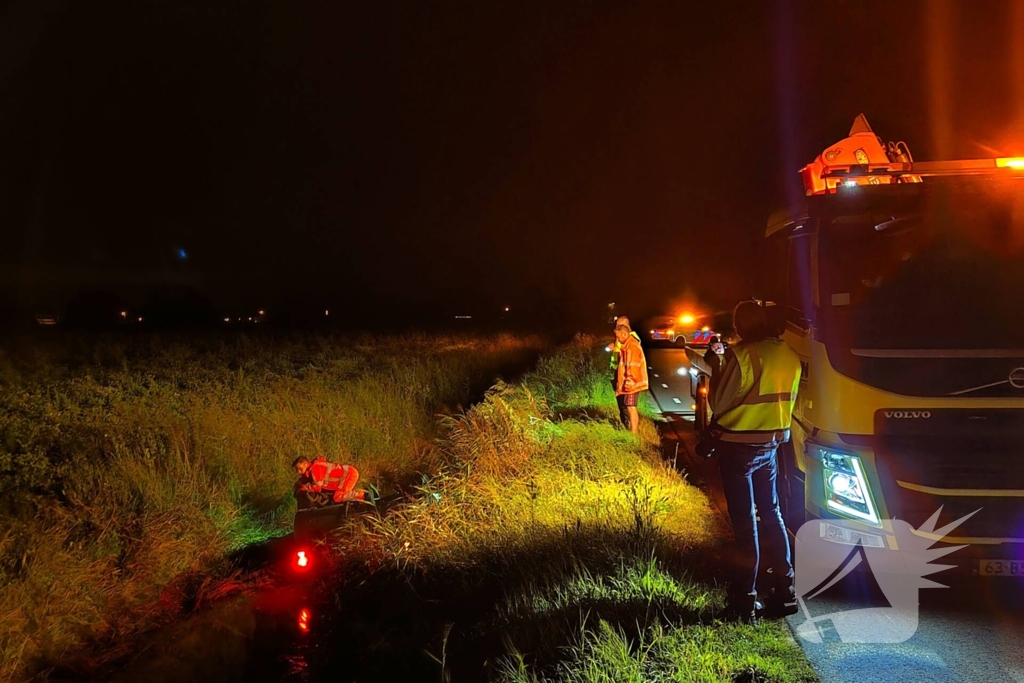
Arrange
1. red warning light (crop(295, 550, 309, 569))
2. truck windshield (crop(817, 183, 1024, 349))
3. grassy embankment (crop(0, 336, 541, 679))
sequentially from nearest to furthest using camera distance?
truck windshield (crop(817, 183, 1024, 349)) < grassy embankment (crop(0, 336, 541, 679)) < red warning light (crop(295, 550, 309, 569))

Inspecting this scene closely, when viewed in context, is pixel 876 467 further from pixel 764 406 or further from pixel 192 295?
pixel 192 295

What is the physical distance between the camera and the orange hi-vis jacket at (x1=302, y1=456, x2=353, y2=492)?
6.25 metres

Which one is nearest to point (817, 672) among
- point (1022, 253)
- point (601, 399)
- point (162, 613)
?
point (1022, 253)

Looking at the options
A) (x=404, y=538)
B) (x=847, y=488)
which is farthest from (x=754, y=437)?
(x=404, y=538)

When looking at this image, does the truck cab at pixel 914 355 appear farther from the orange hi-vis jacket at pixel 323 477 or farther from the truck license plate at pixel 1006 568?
the orange hi-vis jacket at pixel 323 477

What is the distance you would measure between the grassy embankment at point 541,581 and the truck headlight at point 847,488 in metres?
0.80

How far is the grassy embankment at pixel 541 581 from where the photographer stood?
3117 millimetres

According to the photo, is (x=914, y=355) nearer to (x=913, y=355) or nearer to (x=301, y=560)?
(x=913, y=355)

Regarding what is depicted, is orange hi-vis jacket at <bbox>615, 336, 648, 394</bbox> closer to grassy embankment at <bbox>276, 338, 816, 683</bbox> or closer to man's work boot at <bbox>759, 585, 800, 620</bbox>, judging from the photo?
grassy embankment at <bbox>276, 338, 816, 683</bbox>

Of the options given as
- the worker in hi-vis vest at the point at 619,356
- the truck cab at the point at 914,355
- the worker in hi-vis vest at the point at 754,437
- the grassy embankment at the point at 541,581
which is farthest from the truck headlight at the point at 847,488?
the worker in hi-vis vest at the point at 619,356

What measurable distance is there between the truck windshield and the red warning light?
4753 millimetres

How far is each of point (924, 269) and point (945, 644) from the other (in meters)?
2.17

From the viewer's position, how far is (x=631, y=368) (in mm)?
7613

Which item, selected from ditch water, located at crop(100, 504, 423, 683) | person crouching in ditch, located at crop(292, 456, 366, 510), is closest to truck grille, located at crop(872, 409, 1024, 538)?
ditch water, located at crop(100, 504, 423, 683)
